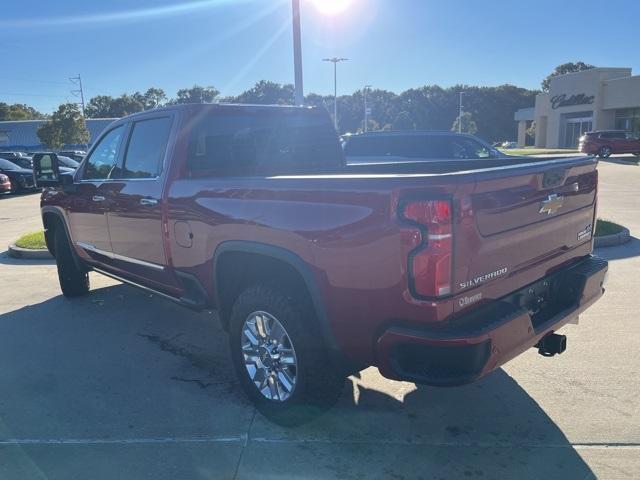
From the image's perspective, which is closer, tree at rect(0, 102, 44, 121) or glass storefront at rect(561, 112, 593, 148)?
glass storefront at rect(561, 112, 593, 148)

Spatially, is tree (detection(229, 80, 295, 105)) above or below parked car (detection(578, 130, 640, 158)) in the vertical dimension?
above

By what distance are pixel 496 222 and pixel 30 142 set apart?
74781 millimetres

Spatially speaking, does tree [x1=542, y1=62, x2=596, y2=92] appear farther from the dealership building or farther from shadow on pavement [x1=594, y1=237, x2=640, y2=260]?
shadow on pavement [x1=594, y1=237, x2=640, y2=260]

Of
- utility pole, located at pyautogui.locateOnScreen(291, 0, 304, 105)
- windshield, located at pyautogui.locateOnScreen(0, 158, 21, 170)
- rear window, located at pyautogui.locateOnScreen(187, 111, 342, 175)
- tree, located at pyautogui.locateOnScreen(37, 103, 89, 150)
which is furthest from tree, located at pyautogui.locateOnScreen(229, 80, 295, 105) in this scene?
rear window, located at pyautogui.locateOnScreen(187, 111, 342, 175)

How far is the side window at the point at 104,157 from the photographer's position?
5105 mm

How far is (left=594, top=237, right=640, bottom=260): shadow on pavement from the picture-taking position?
24.8ft

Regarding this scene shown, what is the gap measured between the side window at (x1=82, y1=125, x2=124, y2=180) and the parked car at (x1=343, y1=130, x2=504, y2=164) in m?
5.88

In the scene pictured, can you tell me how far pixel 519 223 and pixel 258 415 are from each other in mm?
2031

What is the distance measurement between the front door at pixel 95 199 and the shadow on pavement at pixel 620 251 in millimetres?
6315

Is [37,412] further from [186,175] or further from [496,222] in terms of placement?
[496,222]

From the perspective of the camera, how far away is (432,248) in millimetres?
2582

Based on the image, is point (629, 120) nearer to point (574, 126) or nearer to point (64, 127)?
Answer: point (574, 126)

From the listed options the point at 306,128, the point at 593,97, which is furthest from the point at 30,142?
the point at 306,128

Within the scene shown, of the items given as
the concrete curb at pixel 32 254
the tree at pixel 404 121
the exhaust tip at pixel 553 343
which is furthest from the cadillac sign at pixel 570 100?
the exhaust tip at pixel 553 343
